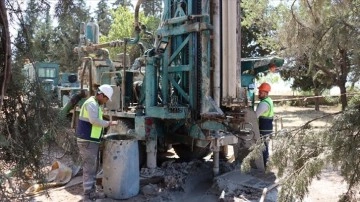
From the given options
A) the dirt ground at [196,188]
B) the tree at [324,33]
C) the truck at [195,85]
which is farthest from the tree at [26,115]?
the truck at [195,85]

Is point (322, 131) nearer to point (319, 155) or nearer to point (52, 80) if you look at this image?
point (319, 155)

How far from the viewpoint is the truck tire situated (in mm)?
7320

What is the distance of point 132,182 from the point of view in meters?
5.57

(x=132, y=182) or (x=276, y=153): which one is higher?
→ (x=276, y=153)

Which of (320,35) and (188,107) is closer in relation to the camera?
(320,35)

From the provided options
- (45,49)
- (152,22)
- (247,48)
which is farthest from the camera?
(247,48)

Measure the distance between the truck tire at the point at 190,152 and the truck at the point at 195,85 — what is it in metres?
0.03

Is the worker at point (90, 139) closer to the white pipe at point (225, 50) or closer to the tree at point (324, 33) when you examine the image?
the white pipe at point (225, 50)

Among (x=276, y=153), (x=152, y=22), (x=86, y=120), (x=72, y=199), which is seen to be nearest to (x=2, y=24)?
(x=276, y=153)

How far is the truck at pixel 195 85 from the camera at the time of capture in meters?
6.00

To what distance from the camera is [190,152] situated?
7.46 metres

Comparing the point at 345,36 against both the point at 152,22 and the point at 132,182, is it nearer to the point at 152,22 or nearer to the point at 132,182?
the point at 132,182

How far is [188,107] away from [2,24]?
12.3 feet

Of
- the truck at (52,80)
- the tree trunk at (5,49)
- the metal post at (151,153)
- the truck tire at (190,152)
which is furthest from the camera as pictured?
the truck tire at (190,152)
